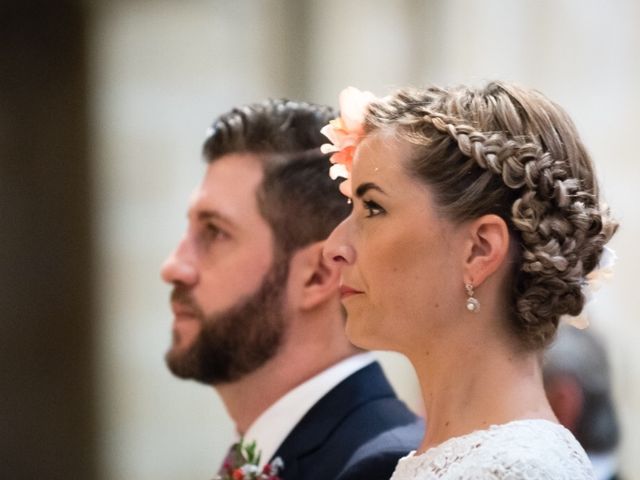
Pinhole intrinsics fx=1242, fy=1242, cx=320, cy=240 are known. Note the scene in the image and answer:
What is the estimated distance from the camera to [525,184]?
6.38 feet

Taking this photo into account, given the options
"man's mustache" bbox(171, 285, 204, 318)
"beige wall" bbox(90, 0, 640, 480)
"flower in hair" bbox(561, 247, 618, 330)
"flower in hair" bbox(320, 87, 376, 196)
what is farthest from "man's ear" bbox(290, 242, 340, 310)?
"beige wall" bbox(90, 0, 640, 480)

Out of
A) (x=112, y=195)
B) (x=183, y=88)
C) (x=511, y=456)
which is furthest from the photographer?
(x=112, y=195)

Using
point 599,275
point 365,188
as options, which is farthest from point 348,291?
point 599,275

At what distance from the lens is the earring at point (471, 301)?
6.48 ft

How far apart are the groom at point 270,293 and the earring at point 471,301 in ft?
2.41

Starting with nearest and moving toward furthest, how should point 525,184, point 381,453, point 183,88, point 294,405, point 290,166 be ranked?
point 525,184 → point 381,453 → point 294,405 → point 290,166 → point 183,88

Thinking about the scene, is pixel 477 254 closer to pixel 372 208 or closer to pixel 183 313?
pixel 372 208

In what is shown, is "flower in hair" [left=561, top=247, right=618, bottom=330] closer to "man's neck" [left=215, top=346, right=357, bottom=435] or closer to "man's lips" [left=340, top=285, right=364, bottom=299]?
"man's lips" [left=340, top=285, right=364, bottom=299]

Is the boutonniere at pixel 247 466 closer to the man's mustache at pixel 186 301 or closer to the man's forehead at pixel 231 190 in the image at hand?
the man's mustache at pixel 186 301

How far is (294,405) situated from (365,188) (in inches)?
31.9

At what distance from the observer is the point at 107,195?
5766 millimetres

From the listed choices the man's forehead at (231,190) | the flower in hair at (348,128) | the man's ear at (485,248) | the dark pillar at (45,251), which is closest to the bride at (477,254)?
the man's ear at (485,248)

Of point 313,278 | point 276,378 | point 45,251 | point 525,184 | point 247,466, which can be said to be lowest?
point 45,251

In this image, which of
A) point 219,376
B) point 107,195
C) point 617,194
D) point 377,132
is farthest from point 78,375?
point 377,132
